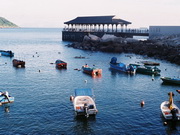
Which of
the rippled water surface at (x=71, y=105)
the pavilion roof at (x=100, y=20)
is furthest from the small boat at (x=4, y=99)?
the pavilion roof at (x=100, y=20)

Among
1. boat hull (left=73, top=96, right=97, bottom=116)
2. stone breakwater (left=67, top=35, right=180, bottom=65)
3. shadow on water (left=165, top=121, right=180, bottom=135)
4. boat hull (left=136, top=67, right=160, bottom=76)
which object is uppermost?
stone breakwater (left=67, top=35, right=180, bottom=65)

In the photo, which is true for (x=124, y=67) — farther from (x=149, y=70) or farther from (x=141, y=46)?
(x=141, y=46)

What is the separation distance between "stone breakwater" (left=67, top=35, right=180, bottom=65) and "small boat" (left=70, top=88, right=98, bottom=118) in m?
51.0

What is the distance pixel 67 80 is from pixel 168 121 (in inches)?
1207

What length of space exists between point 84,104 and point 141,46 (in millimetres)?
85179

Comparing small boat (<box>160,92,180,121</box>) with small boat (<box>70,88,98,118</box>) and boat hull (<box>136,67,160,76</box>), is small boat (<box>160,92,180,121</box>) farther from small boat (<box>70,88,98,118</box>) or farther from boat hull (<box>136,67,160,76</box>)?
boat hull (<box>136,67,160,76</box>)

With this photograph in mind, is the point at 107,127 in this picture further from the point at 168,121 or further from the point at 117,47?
the point at 117,47

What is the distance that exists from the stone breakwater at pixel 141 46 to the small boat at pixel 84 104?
5100 cm

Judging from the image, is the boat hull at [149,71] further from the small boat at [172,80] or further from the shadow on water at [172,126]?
the shadow on water at [172,126]

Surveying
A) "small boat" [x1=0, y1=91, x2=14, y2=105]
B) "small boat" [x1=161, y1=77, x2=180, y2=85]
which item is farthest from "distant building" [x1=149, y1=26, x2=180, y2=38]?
"small boat" [x1=0, y1=91, x2=14, y2=105]

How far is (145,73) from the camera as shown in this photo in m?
71.3

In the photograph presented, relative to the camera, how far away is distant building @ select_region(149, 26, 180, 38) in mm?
127306

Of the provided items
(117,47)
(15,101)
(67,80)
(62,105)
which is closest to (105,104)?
(62,105)

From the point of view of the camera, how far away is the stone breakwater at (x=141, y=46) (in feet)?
322
